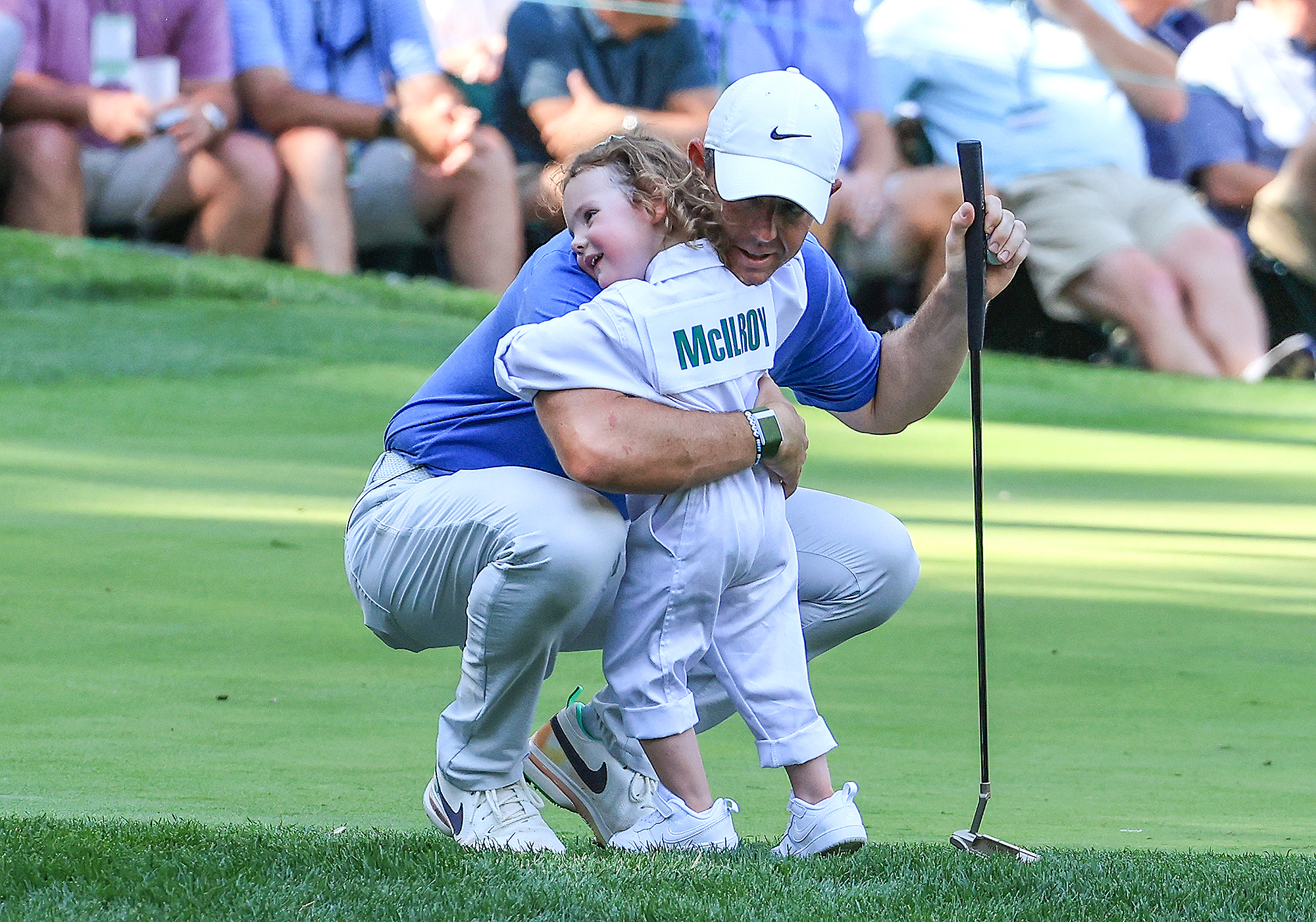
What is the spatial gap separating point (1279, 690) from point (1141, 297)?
1079cm

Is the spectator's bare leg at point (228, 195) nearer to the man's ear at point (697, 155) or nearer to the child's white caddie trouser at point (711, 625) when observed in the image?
the man's ear at point (697, 155)

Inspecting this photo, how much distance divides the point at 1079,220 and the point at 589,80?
4.03 m

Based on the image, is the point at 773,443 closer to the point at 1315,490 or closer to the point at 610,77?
the point at 1315,490

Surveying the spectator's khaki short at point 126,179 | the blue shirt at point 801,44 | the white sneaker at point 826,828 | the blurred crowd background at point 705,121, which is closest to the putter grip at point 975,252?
the white sneaker at point 826,828

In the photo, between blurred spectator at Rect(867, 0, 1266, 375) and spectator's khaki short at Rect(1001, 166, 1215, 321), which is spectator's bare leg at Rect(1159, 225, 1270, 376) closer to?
blurred spectator at Rect(867, 0, 1266, 375)

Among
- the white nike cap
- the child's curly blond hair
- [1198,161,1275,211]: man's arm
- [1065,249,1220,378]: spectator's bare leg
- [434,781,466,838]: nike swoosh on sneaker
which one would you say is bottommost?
[1065,249,1220,378]: spectator's bare leg

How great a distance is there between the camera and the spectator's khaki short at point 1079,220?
47.6ft

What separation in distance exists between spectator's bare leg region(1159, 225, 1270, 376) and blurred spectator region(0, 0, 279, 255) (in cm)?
719

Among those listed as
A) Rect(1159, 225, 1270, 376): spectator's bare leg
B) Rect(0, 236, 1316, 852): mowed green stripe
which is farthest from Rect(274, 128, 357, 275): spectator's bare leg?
Rect(1159, 225, 1270, 376): spectator's bare leg

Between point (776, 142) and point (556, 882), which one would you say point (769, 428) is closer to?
point (776, 142)

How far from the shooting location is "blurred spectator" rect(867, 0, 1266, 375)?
1448cm

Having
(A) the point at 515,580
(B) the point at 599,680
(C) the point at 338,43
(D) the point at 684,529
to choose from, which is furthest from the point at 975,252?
(C) the point at 338,43

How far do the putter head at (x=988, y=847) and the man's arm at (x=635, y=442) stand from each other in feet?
2.03

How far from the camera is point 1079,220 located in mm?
14625
